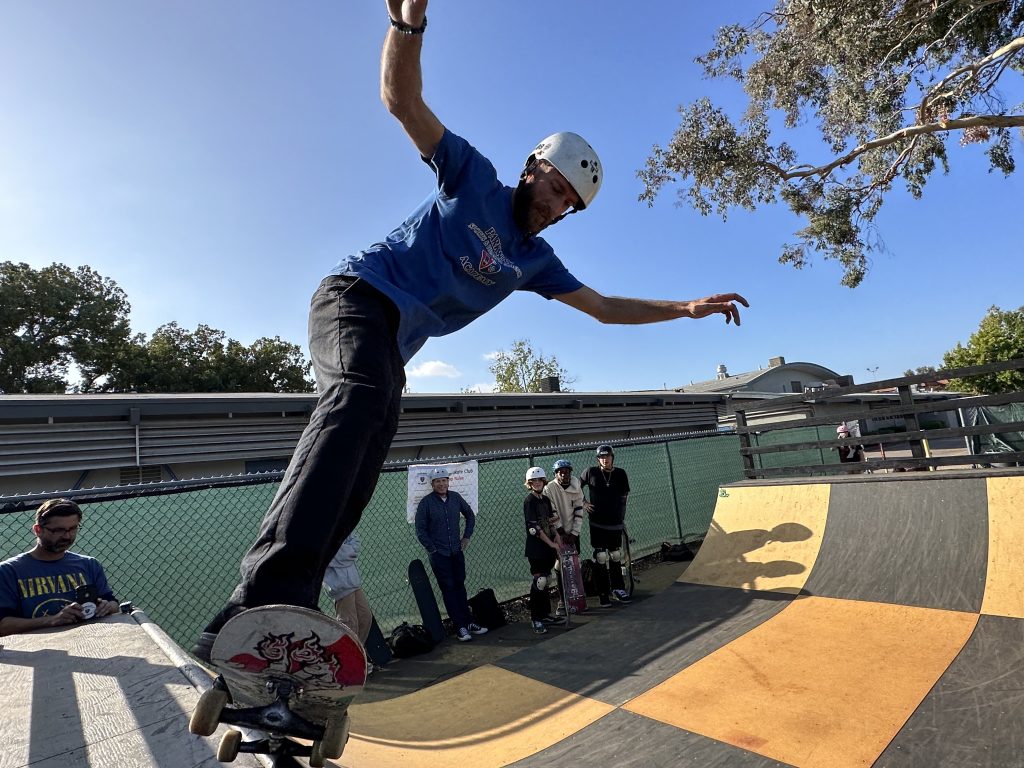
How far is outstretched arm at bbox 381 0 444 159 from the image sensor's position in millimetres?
1374

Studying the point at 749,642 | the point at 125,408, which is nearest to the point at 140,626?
the point at 749,642

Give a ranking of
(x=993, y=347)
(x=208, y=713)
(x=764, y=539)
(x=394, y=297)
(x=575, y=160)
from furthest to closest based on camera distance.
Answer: (x=993, y=347), (x=764, y=539), (x=575, y=160), (x=394, y=297), (x=208, y=713)

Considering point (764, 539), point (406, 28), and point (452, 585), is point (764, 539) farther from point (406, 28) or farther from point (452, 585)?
point (406, 28)

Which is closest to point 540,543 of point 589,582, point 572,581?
point 572,581

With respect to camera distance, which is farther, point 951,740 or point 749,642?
point 749,642

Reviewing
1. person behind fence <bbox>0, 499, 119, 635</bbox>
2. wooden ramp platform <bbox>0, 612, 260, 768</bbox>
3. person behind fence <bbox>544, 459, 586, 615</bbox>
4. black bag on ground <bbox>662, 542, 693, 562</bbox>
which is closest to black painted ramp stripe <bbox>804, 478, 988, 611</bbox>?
person behind fence <bbox>544, 459, 586, 615</bbox>

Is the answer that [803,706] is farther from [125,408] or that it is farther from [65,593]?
[125,408]

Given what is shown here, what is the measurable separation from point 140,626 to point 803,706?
13.2ft

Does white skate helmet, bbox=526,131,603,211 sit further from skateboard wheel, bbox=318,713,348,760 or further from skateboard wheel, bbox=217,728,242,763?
skateboard wheel, bbox=217,728,242,763

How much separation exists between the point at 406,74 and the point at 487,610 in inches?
252

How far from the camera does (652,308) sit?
109 inches

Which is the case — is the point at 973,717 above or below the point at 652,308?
below

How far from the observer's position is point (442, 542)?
6.50m

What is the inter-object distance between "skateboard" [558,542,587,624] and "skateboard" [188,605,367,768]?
5860mm
